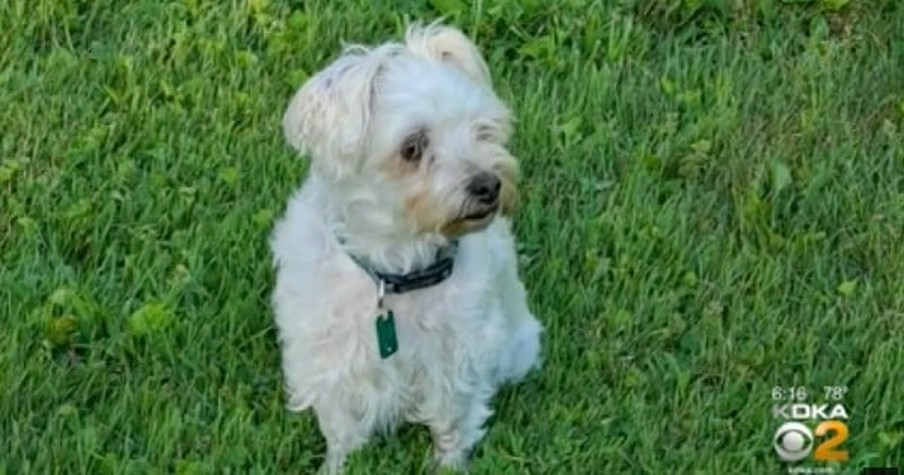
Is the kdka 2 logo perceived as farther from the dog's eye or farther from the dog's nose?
the dog's eye

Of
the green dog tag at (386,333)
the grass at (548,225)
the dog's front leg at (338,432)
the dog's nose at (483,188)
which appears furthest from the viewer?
A: the grass at (548,225)

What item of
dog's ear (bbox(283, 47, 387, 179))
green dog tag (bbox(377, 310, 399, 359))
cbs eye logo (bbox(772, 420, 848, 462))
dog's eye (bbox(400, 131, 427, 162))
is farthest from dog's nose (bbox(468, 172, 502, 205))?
cbs eye logo (bbox(772, 420, 848, 462))

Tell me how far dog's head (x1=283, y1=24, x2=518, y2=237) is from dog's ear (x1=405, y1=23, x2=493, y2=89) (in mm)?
99

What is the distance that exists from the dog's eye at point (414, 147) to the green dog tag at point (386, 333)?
441mm

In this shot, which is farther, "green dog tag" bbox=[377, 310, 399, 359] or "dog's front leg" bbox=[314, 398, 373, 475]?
"dog's front leg" bbox=[314, 398, 373, 475]

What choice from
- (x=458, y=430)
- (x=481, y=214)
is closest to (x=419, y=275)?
(x=481, y=214)

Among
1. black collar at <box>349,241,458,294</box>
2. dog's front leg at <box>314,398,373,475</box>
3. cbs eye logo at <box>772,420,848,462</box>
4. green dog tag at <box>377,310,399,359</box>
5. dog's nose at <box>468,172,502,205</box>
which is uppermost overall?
dog's nose at <box>468,172,502,205</box>

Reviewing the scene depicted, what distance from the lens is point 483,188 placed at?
4613mm

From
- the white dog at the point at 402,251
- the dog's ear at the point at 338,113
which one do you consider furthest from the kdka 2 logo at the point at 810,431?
the dog's ear at the point at 338,113

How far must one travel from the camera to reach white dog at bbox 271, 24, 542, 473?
15.3 feet

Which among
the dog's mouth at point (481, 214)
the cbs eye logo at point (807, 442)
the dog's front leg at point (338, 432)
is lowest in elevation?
the dog's front leg at point (338, 432)

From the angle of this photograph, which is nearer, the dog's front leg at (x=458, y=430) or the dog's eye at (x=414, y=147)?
the dog's eye at (x=414, y=147)

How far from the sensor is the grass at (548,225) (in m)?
5.18

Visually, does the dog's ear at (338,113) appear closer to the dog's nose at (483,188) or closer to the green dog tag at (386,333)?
the dog's nose at (483,188)
